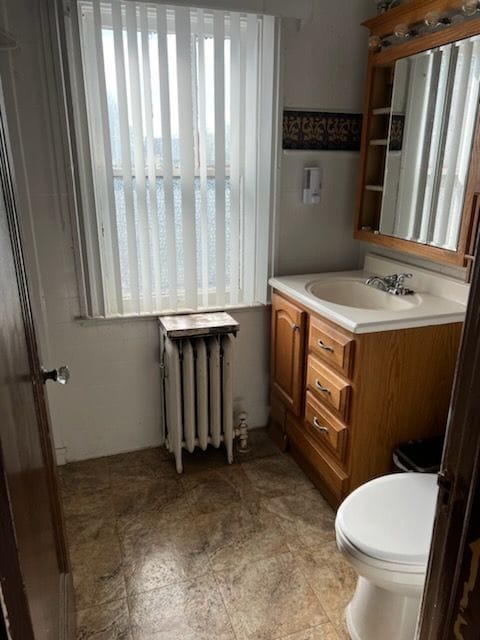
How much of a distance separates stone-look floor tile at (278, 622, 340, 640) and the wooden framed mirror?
1365 mm

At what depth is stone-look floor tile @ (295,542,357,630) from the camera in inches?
63.8

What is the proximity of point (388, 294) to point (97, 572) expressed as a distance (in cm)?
164

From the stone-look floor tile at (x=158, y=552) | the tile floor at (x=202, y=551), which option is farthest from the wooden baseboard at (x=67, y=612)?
the stone-look floor tile at (x=158, y=552)

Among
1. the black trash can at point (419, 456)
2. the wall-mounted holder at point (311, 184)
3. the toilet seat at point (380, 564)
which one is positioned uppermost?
the wall-mounted holder at point (311, 184)

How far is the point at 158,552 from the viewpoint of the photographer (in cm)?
185

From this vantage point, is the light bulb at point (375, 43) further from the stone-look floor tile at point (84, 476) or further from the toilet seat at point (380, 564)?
the stone-look floor tile at point (84, 476)

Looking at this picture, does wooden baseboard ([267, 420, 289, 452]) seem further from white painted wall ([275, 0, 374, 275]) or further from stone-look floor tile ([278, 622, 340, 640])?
stone-look floor tile ([278, 622, 340, 640])

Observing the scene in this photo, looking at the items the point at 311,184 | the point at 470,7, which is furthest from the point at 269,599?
the point at 470,7

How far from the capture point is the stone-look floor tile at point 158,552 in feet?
5.70

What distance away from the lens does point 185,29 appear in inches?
77.8

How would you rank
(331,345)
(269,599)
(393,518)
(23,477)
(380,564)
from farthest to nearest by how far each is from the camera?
(331,345)
(269,599)
(393,518)
(380,564)
(23,477)

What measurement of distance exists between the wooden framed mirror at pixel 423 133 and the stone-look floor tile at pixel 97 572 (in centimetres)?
173

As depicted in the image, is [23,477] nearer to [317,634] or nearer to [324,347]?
[317,634]

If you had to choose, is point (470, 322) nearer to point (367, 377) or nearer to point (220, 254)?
point (367, 377)
